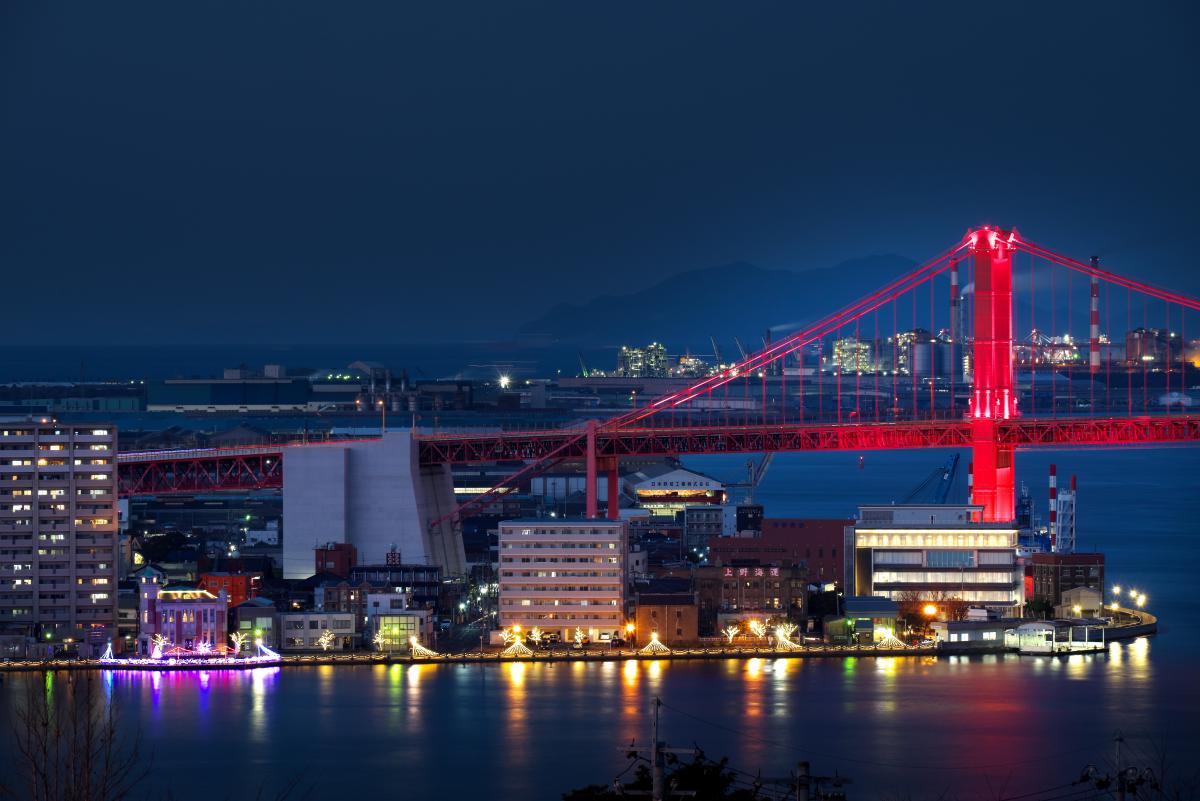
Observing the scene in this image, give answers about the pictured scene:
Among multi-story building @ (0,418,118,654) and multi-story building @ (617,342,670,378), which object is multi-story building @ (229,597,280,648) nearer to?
multi-story building @ (0,418,118,654)

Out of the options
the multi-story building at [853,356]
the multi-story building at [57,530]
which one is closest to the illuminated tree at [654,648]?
the multi-story building at [57,530]

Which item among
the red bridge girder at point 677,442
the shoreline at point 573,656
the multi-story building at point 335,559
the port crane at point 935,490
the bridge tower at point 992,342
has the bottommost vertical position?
the shoreline at point 573,656

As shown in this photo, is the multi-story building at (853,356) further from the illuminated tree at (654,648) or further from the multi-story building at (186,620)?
the multi-story building at (186,620)

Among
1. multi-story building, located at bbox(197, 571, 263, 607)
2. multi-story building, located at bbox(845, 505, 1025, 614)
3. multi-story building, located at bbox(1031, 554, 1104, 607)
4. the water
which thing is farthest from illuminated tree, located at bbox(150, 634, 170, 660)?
multi-story building, located at bbox(1031, 554, 1104, 607)

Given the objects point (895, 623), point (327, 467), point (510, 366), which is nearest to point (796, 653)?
point (895, 623)

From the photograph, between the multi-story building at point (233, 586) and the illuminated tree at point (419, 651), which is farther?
the multi-story building at point (233, 586)

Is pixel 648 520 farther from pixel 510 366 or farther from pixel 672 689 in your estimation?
pixel 510 366
